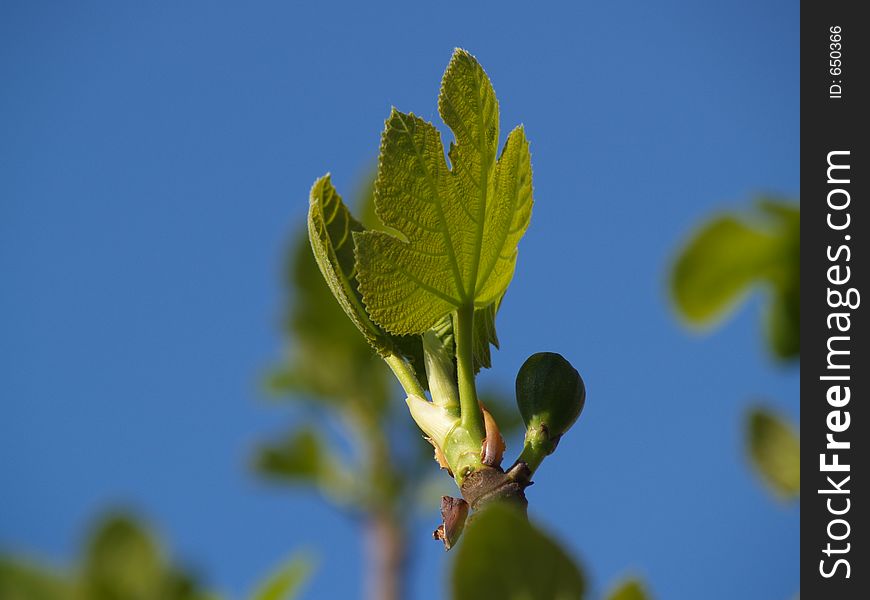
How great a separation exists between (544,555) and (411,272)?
0.39 m

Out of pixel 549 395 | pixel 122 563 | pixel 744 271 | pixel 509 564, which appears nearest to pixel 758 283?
pixel 744 271

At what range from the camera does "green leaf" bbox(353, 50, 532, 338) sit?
100 centimetres

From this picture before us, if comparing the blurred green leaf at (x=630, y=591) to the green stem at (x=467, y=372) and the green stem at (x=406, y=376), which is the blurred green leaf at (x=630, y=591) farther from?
the green stem at (x=406, y=376)

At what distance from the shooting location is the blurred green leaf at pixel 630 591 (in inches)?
31.7

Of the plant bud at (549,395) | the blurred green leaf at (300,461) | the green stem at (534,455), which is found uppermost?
the plant bud at (549,395)

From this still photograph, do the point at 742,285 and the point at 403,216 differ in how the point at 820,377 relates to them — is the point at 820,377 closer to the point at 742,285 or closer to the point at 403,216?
the point at 742,285

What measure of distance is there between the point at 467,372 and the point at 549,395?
8 centimetres

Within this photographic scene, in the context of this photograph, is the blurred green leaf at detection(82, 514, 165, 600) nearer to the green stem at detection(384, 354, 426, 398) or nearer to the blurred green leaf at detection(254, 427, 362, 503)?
the green stem at detection(384, 354, 426, 398)

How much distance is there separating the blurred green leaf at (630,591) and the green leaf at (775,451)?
835 mm

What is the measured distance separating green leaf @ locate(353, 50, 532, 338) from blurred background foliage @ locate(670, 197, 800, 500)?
0.73 metres

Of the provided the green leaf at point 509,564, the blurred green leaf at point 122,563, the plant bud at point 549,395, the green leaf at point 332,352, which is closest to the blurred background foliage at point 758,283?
the plant bud at point 549,395

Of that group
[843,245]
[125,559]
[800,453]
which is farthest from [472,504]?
[125,559]

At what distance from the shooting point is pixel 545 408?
0.99m

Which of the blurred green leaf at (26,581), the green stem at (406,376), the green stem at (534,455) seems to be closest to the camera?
the green stem at (534,455)
